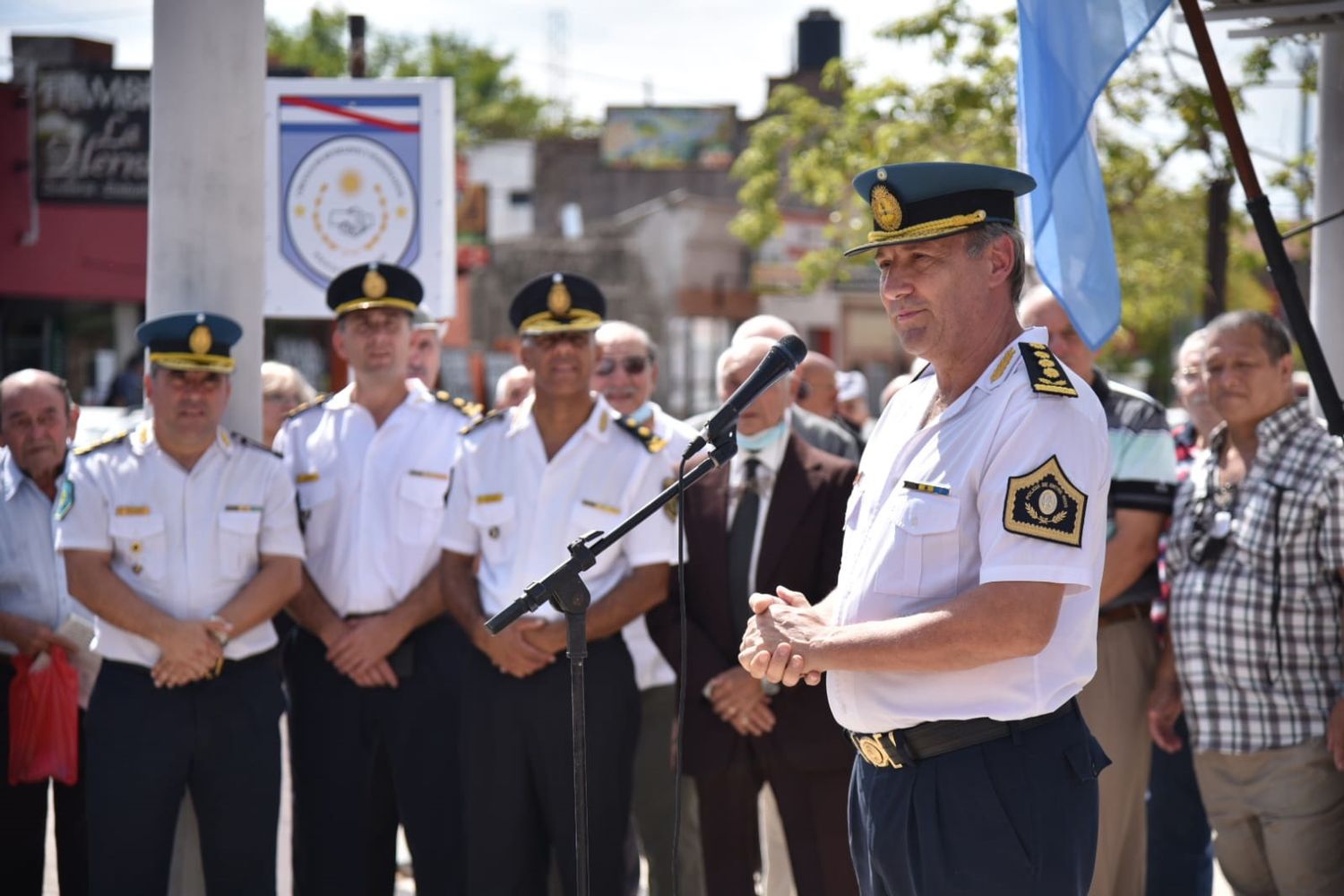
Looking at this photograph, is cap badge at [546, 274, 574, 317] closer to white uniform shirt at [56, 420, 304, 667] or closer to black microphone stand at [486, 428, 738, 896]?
white uniform shirt at [56, 420, 304, 667]

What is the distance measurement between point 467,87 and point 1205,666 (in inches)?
2444

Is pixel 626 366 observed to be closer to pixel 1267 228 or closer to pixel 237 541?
pixel 237 541

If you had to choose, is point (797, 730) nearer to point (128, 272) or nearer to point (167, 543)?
point (167, 543)

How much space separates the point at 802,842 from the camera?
4.64m

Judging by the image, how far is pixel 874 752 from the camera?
3.06m

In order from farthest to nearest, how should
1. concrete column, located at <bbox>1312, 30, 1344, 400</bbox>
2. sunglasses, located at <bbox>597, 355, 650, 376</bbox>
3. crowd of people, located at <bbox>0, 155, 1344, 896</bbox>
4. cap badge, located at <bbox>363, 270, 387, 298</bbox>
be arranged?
sunglasses, located at <bbox>597, 355, 650, 376</bbox>
cap badge, located at <bbox>363, 270, 387, 298</bbox>
concrete column, located at <bbox>1312, 30, 1344, 400</bbox>
crowd of people, located at <bbox>0, 155, 1344, 896</bbox>

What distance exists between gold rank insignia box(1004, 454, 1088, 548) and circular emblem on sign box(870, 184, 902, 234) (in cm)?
59

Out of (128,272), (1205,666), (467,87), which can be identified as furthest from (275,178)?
(467,87)

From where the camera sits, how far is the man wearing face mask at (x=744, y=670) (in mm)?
4621

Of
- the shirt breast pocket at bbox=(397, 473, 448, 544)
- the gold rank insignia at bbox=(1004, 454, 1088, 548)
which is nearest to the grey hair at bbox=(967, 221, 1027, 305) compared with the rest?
the gold rank insignia at bbox=(1004, 454, 1088, 548)

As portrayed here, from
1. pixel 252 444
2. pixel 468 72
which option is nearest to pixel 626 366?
pixel 252 444

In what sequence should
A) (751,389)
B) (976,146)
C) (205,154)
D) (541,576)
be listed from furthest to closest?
1. (976,146)
2. (205,154)
3. (541,576)
4. (751,389)

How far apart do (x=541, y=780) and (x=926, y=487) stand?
2222mm

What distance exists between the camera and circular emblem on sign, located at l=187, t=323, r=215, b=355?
4895 millimetres
